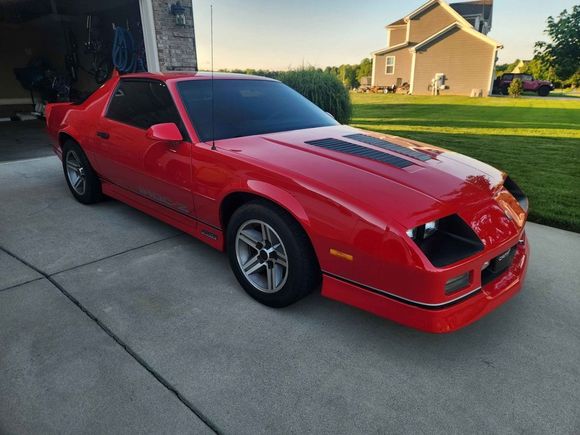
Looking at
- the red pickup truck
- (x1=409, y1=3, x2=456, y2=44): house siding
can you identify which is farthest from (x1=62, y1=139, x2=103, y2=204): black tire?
the red pickup truck

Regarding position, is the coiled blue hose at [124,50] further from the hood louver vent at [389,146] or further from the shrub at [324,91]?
the hood louver vent at [389,146]

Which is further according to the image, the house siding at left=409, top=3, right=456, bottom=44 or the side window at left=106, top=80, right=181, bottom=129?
the house siding at left=409, top=3, right=456, bottom=44

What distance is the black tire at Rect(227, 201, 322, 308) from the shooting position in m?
2.33

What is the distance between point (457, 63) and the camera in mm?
26750

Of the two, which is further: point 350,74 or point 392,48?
point 350,74

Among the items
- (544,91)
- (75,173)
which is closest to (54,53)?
(75,173)

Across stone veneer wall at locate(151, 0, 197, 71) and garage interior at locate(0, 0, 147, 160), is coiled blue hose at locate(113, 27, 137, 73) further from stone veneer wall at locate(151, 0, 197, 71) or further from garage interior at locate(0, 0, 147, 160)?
stone veneer wall at locate(151, 0, 197, 71)

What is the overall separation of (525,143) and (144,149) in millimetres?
8168

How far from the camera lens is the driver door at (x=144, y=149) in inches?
119

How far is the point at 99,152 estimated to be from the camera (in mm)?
3900

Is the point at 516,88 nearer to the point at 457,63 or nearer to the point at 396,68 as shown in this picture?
the point at 457,63

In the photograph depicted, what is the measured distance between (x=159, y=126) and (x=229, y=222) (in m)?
0.88

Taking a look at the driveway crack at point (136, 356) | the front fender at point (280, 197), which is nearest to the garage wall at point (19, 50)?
the driveway crack at point (136, 356)

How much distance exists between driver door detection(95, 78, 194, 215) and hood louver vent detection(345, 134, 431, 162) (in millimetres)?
1322
